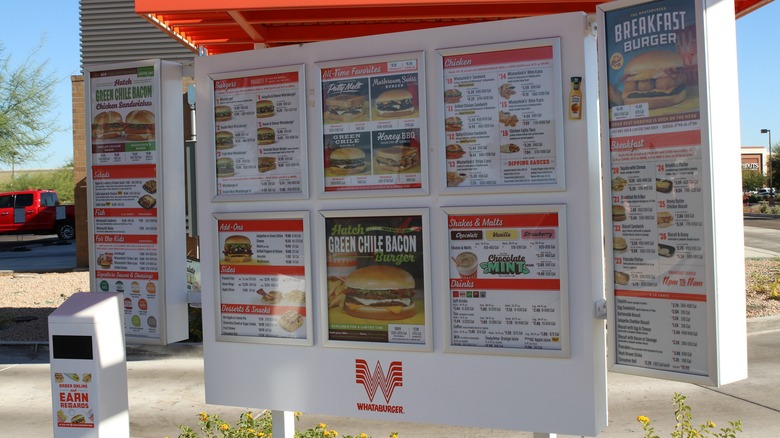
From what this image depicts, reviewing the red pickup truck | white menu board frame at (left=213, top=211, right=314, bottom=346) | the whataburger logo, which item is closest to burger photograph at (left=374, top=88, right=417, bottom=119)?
white menu board frame at (left=213, top=211, right=314, bottom=346)

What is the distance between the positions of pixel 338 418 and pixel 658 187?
4.97m

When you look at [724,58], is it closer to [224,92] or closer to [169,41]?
[224,92]

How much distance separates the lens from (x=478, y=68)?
152 inches

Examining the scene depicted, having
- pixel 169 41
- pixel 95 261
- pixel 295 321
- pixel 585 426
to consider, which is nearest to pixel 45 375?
pixel 95 261

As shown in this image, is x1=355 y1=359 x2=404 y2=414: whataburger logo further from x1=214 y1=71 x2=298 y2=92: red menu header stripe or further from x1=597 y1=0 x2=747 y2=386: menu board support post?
x1=214 y1=71 x2=298 y2=92: red menu header stripe

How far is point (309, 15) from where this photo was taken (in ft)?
16.4

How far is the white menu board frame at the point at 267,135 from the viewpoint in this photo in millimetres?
4262

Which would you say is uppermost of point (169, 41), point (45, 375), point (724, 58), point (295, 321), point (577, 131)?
point (169, 41)

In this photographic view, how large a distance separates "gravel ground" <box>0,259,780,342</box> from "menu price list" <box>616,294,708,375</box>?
374 inches

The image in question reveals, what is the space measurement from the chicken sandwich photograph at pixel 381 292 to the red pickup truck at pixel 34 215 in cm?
3335

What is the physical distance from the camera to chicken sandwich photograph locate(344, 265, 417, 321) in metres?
4.05

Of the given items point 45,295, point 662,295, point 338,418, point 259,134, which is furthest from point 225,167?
point 45,295

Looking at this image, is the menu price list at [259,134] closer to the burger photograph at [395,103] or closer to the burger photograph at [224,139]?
the burger photograph at [224,139]

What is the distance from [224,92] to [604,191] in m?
2.19
